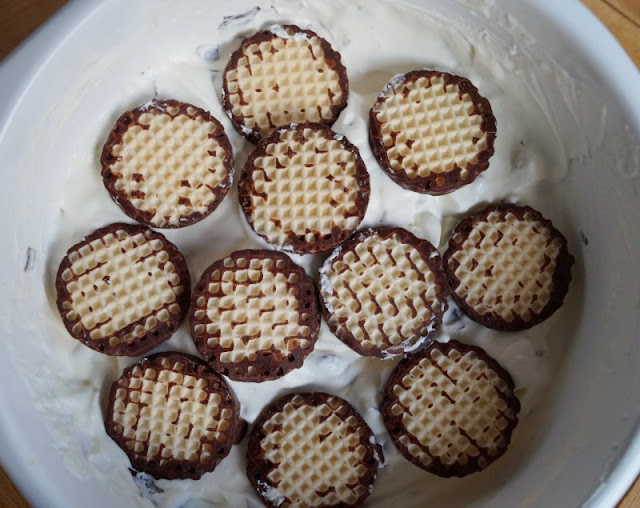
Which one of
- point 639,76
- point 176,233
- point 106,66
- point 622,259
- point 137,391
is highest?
point 639,76

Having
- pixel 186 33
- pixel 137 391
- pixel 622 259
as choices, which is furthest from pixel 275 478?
pixel 186 33

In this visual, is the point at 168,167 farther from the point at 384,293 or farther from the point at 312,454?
the point at 312,454

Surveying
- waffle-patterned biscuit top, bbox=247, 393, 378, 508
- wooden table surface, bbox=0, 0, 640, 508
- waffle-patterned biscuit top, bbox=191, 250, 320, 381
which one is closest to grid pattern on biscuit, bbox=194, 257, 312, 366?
waffle-patterned biscuit top, bbox=191, 250, 320, 381

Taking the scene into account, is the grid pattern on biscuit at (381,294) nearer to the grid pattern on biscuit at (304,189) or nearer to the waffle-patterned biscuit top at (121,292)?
the grid pattern on biscuit at (304,189)

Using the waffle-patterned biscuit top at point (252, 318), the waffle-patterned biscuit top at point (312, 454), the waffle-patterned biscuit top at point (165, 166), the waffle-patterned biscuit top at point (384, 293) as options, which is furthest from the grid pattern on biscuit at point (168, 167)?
A: the waffle-patterned biscuit top at point (312, 454)

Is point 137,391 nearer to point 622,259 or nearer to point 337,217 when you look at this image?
point 337,217

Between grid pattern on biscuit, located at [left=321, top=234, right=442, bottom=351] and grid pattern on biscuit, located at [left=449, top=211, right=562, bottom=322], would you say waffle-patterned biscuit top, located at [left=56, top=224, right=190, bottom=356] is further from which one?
grid pattern on biscuit, located at [left=449, top=211, right=562, bottom=322]

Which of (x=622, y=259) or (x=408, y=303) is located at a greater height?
(x=622, y=259)

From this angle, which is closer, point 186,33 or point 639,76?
point 639,76
